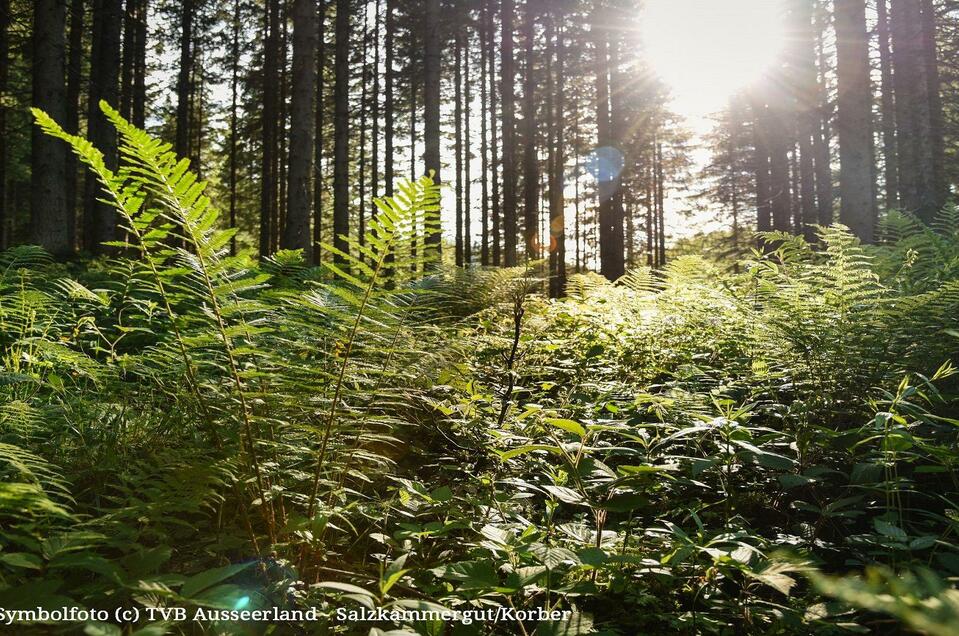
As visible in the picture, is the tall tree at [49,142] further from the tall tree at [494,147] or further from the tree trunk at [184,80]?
the tall tree at [494,147]

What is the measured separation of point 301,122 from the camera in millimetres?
8453

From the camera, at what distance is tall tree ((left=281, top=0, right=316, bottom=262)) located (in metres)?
8.36

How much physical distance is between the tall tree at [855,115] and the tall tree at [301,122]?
889 cm

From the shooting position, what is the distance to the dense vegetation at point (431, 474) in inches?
52.5

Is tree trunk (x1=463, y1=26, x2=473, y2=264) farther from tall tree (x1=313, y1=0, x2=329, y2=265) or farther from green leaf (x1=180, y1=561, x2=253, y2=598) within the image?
green leaf (x1=180, y1=561, x2=253, y2=598)

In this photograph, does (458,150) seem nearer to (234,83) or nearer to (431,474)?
(234,83)

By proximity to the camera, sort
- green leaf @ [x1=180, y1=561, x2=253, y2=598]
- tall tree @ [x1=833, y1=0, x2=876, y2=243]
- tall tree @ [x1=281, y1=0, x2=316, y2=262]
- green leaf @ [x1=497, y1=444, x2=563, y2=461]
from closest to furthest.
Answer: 1. green leaf @ [x1=180, y1=561, x2=253, y2=598]
2. green leaf @ [x1=497, y1=444, x2=563, y2=461]
3. tall tree @ [x1=833, y1=0, x2=876, y2=243]
4. tall tree @ [x1=281, y1=0, x2=316, y2=262]

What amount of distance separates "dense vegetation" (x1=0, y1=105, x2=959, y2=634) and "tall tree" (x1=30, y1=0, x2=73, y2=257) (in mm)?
8063

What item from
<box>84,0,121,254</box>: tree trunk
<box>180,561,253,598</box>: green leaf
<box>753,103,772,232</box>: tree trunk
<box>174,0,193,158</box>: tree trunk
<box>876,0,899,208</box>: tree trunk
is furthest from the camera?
<box>876,0,899,208</box>: tree trunk

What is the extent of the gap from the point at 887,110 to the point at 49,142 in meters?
29.5

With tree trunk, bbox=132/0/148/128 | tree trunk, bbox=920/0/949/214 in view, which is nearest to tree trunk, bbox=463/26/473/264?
tree trunk, bbox=132/0/148/128

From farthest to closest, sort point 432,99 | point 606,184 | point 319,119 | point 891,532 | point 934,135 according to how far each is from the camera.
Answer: point 319,119, point 606,184, point 432,99, point 934,135, point 891,532

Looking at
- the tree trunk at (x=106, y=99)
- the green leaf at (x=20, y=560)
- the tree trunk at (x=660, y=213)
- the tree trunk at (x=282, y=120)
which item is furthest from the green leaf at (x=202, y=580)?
the tree trunk at (x=660, y=213)

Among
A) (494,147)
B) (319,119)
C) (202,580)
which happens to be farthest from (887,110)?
(202,580)
